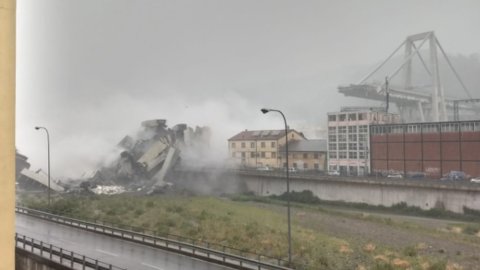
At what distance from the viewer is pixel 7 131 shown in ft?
18.1

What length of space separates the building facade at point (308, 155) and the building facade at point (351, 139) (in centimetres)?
260

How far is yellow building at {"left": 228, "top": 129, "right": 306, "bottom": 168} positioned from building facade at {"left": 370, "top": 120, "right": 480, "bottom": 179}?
21.7m

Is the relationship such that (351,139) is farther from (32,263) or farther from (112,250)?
(32,263)

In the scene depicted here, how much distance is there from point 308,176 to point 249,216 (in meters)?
21.8

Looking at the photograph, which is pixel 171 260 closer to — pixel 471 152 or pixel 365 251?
pixel 365 251

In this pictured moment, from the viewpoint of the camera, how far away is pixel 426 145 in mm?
61250

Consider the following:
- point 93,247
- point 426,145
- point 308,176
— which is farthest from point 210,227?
point 426,145

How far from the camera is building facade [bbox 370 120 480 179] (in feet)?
187

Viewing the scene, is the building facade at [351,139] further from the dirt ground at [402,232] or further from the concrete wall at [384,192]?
the dirt ground at [402,232]

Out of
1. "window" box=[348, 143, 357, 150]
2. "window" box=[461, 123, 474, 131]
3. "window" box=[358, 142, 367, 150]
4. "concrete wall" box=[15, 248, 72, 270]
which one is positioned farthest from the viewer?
"window" box=[348, 143, 357, 150]

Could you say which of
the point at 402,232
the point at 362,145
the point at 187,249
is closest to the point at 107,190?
the point at 362,145

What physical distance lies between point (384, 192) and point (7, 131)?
179 ft

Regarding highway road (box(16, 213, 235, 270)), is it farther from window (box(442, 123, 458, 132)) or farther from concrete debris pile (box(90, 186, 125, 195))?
window (box(442, 123, 458, 132))

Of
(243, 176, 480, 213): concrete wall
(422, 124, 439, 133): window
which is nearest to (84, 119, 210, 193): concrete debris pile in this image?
(243, 176, 480, 213): concrete wall
